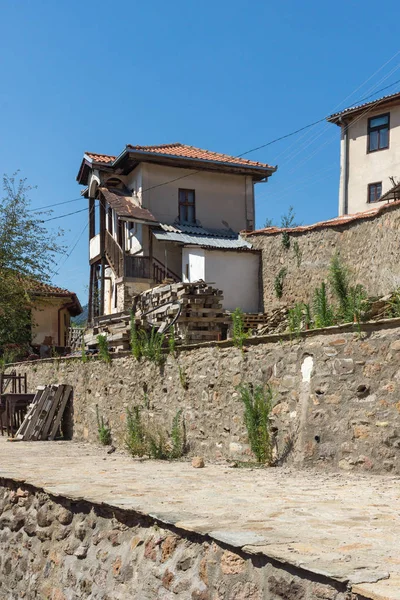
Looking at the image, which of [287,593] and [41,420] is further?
[41,420]

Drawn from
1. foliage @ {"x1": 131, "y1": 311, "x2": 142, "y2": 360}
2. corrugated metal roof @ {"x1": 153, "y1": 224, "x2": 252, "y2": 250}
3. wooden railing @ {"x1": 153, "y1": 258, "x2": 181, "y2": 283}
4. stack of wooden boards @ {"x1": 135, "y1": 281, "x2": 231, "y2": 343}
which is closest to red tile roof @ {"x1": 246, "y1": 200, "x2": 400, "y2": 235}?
corrugated metal roof @ {"x1": 153, "y1": 224, "x2": 252, "y2": 250}

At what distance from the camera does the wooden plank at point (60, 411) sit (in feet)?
49.0

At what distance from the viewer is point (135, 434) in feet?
35.0

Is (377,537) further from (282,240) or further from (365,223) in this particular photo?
(282,240)

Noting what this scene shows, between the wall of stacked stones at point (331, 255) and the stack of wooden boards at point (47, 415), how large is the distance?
780cm

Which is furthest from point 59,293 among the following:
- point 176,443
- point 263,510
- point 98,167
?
point 263,510

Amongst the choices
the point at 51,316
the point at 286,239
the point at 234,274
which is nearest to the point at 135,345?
the point at 286,239

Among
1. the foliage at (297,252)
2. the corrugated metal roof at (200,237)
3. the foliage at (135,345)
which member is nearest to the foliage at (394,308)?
the foliage at (135,345)

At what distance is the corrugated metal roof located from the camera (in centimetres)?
2303

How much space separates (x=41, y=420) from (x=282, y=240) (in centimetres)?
958

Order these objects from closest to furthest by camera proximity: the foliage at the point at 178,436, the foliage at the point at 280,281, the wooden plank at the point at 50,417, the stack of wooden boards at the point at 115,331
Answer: the foliage at the point at 178,436
the stack of wooden boards at the point at 115,331
the wooden plank at the point at 50,417
the foliage at the point at 280,281

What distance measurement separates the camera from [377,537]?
4.04 meters

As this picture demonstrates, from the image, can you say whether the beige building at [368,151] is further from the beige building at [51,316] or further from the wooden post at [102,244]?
the beige building at [51,316]

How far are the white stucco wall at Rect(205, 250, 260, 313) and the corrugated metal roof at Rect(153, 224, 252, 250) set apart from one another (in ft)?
1.11
